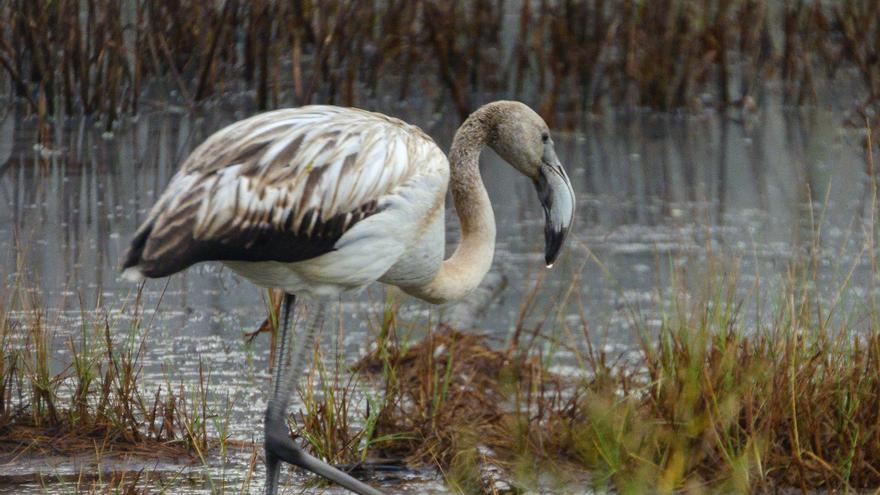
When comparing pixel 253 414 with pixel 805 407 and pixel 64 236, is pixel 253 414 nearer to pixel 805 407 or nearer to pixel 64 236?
pixel 805 407

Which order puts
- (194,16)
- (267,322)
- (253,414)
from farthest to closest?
(194,16)
(267,322)
(253,414)

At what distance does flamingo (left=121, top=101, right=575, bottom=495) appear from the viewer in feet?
13.5

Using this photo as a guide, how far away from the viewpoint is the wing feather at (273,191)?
409cm

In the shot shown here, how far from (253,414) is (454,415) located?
0.75 meters

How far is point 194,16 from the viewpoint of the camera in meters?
11.0

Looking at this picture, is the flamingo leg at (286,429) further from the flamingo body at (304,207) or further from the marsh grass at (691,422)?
the marsh grass at (691,422)

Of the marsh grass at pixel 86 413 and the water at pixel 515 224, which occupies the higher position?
the water at pixel 515 224

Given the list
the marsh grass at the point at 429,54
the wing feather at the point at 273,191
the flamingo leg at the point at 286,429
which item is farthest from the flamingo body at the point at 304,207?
the marsh grass at the point at 429,54

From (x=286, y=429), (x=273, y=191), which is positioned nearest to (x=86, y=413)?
(x=286, y=429)

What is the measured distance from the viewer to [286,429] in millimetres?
4516

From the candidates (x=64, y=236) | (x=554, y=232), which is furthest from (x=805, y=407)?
(x=64, y=236)

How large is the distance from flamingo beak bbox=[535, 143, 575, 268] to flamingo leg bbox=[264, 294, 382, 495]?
0.81 metres

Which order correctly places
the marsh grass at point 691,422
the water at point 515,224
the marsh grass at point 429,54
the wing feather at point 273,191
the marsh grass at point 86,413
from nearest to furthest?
the wing feather at point 273,191 < the marsh grass at point 691,422 < the marsh grass at point 86,413 < the water at point 515,224 < the marsh grass at point 429,54

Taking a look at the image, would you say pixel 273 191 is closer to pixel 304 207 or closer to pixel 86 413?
A: pixel 304 207
